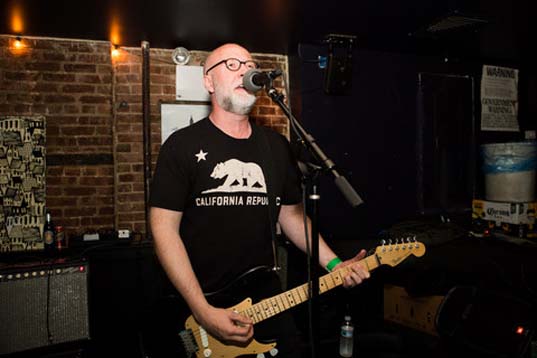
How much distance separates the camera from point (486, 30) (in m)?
3.48

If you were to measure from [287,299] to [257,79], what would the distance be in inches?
41.5

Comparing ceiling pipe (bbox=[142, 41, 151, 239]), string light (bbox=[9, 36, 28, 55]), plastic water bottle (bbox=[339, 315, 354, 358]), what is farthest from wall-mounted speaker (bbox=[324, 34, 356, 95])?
string light (bbox=[9, 36, 28, 55])

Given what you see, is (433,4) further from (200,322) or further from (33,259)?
(33,259)

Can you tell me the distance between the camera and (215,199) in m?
1.99

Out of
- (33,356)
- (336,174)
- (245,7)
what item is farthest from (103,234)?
(336,174)

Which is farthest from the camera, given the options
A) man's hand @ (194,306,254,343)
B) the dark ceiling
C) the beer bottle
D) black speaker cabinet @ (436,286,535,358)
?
the beer bottle

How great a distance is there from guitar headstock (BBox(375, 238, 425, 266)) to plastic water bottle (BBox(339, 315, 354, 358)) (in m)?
1.36

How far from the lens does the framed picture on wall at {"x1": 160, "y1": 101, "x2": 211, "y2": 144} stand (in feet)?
12.3

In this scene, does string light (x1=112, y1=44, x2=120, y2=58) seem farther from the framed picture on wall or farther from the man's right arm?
the man's right arm

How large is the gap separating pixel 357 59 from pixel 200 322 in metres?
3.11

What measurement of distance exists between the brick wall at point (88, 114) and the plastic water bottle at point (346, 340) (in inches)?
77.4

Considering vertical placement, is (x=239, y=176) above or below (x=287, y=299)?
above

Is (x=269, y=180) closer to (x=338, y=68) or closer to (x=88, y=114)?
(x=338, y=68)

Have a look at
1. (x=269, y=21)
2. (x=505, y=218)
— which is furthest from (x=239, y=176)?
(x=505, y=218)
